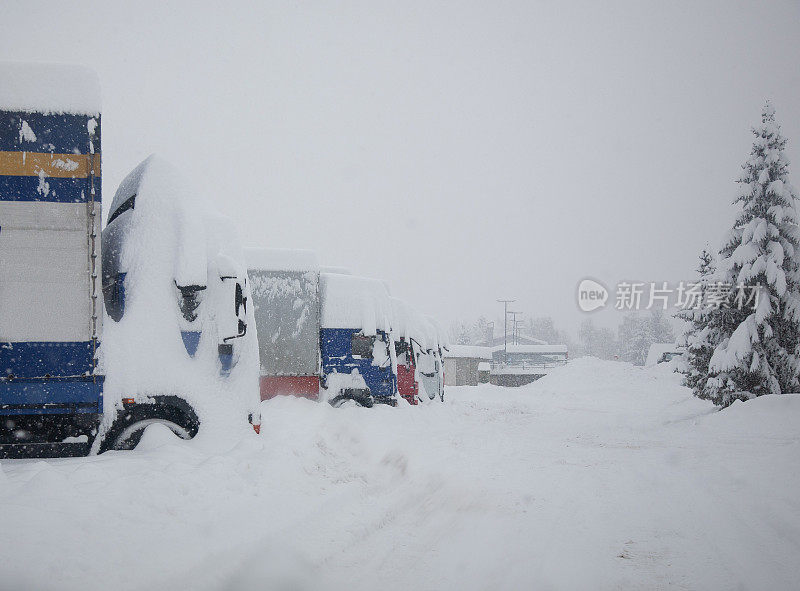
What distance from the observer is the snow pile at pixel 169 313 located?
5.93 metres

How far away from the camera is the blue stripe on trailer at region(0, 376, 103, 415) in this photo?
525 centimetres

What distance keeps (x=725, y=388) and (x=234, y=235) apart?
1742cm


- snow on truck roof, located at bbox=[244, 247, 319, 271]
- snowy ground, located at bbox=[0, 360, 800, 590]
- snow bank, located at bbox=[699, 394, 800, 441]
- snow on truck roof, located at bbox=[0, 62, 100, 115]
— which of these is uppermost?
snow on truck roof, located at bbox=[0, 62, 100, 115]

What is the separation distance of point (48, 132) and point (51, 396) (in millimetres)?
2451

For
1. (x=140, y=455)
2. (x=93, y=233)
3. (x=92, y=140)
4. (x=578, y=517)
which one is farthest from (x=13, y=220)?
(x=578, y=517)

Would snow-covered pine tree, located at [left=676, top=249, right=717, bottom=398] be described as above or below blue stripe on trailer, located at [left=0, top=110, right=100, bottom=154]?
below

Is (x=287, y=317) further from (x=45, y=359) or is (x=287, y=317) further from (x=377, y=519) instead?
(x=377, y=519)

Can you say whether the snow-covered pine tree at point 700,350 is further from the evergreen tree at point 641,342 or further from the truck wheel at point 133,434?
the evergreen tree at point 641,342

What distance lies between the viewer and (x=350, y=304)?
13.9 metres

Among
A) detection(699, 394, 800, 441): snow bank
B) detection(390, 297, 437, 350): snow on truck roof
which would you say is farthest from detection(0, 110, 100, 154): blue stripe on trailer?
detection(699, 394, 800, 441): snow bank

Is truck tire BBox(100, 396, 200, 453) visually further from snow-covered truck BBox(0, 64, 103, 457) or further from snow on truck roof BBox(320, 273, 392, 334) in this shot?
snow on truck roof BBox(320, 273, 392, 334)

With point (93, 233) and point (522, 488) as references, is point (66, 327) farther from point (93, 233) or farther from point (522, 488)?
point (522, 488)

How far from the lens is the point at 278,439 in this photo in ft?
25.2

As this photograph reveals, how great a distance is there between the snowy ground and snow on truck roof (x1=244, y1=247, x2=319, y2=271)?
407 centimetres
